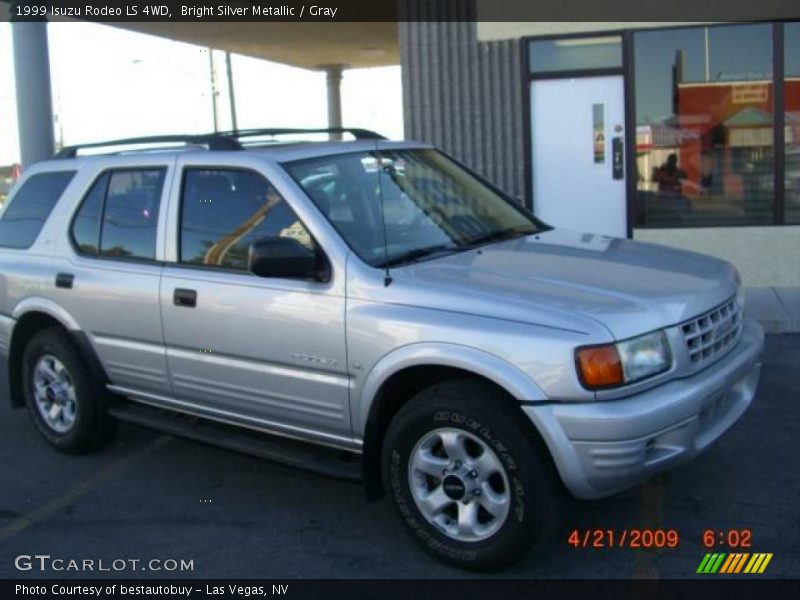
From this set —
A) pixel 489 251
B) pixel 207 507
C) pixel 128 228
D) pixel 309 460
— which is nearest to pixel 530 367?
pixel 489 251

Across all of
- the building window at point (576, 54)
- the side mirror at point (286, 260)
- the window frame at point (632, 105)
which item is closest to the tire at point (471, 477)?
the side mirror at point (286, 260)

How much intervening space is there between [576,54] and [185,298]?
6668 millimetres

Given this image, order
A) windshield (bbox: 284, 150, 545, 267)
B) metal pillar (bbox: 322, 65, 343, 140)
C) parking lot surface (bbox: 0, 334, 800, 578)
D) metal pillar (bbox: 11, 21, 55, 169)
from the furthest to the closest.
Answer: metal pillar (bbox: 322, 65, 343, 140) < metal pillar (bbox: 11, 21, 55, 169) < windshield (bbox: 284, 150, 545, 267) < parking lot surface (bbox: 0, 334, 800, 578)

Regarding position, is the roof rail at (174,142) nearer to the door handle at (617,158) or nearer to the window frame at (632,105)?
the window frame at (632,105)

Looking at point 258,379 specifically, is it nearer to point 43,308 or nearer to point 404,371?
point 404,371

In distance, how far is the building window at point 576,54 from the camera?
10055 mm

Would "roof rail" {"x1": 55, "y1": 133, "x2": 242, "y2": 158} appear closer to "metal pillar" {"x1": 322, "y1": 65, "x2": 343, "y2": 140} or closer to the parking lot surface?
the parking lot surface

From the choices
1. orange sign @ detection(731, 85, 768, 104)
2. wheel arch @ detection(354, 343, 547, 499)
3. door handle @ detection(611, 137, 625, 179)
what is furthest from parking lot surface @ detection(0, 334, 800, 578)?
orange sign @ detection(731, 85, 768, 104)

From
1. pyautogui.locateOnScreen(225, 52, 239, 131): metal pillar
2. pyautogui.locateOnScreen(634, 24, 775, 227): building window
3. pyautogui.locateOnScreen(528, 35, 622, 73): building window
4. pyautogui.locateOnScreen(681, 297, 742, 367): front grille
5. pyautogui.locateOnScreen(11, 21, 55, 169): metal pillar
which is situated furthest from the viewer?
pyautogui.locateOnScreen(225, 52, 239, 131): metal pillar

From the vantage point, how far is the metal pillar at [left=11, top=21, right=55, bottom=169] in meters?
9.93

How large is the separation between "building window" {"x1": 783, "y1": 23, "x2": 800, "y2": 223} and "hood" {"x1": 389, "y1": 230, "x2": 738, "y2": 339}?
18.8 feet

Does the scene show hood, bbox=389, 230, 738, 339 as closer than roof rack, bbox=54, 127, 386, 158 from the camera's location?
Yes

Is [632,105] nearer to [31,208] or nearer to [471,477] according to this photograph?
[31,208]

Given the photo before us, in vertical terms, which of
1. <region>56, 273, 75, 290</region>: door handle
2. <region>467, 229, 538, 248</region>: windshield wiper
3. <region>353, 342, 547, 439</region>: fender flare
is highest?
<region>467, 229, 538, 248</region>: windshield wiper
